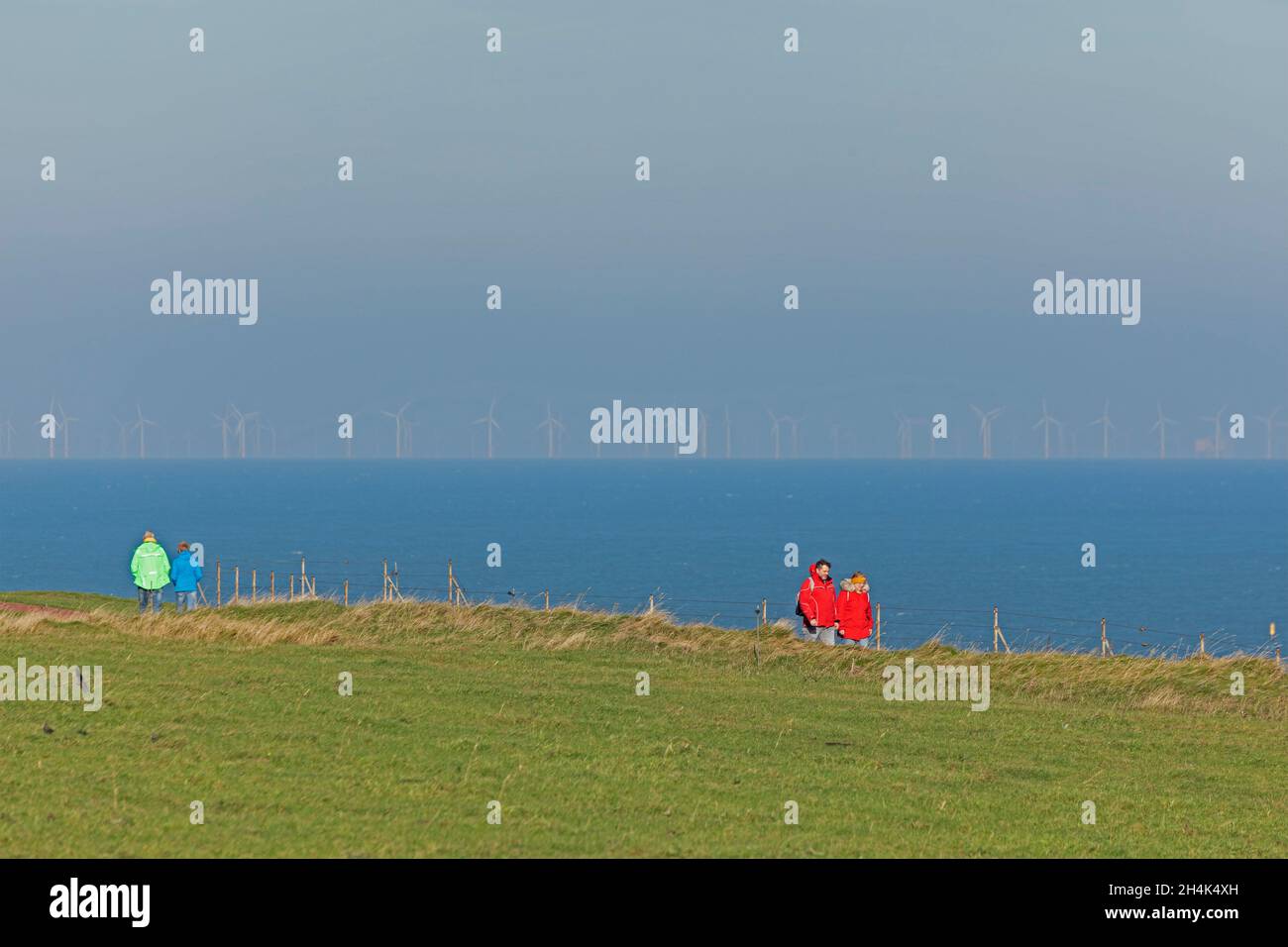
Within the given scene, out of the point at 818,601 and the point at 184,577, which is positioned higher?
the point at 184,577

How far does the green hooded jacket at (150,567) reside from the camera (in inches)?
1502

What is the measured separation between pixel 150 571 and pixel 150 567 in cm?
10

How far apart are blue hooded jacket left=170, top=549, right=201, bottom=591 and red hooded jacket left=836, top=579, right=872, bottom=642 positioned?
17.7 metres

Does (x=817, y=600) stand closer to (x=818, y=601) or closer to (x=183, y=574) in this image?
(x=818, y=601)

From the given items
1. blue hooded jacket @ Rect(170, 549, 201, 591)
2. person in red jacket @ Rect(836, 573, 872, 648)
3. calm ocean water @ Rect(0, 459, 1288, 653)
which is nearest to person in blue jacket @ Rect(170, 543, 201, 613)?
blue hooded jacket @ Rect(170, 549, 201, 591)

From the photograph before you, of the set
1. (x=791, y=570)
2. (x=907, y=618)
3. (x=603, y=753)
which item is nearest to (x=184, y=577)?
(x=603, y=753)

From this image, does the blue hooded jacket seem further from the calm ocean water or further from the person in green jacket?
the calm ocean water

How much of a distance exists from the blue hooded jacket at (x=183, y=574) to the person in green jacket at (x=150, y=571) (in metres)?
0.94

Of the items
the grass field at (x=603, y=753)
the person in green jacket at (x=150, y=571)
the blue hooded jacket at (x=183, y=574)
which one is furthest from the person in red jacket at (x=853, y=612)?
the blue hooded jacket at (x=183, y=574)

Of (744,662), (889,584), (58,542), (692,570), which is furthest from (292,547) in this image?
(744,662)

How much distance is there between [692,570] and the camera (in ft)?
439

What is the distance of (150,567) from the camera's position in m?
38.2

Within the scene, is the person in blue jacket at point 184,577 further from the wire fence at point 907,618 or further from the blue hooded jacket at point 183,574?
the wire fence at point 907,618
